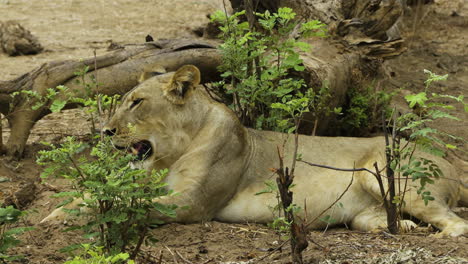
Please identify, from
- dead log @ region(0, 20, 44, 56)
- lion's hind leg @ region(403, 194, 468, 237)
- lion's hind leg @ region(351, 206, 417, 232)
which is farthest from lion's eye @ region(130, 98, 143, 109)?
dead log @ region(0, 20, 44, 56)

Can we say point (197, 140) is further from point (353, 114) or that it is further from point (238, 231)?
point (353, 114)

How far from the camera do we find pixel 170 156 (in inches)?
218

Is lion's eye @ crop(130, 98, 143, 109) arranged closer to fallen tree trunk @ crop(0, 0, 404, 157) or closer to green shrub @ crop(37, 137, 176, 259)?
fallen tree trunk @ crop(0, 0, 404, 157)

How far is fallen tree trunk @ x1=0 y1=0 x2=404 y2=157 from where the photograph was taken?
6598mm

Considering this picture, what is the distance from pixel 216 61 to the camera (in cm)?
697

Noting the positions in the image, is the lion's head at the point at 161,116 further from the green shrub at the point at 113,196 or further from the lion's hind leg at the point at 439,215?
the lion's hind leg at the point at 439,215

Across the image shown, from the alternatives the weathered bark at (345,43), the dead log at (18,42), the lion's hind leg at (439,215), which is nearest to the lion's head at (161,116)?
the weathered bark at (345,43)

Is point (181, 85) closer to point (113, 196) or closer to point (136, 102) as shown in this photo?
point (136, 102)

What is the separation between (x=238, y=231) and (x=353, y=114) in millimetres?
2520

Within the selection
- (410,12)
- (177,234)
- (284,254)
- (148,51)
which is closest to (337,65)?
(148,51)

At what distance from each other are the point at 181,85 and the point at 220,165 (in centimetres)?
64

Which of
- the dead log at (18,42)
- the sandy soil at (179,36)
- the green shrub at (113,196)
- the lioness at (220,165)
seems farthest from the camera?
the dead log at (18,42)

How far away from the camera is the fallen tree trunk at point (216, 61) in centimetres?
660

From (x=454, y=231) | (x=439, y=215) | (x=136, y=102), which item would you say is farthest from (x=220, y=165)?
(x=454, y=231)
